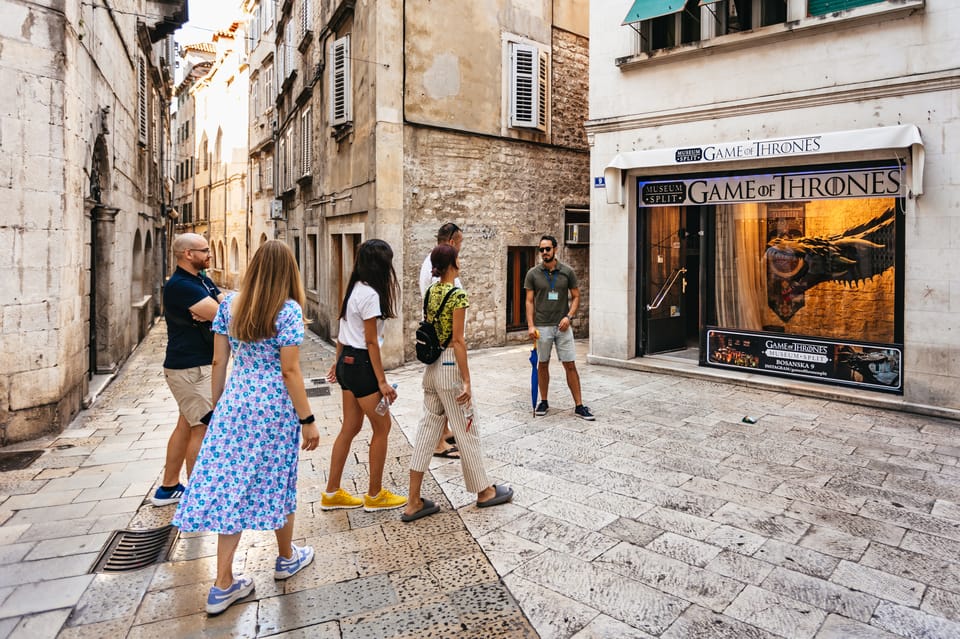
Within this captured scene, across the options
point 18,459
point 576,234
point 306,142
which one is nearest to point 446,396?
point 18,459

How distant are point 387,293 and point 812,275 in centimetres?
688

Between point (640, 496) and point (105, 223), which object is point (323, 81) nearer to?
point (105, 223)

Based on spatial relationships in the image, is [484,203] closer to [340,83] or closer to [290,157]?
[340,83]

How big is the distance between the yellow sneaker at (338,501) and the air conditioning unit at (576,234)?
405 inches

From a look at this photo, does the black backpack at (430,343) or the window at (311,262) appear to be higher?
the window at (311,262)

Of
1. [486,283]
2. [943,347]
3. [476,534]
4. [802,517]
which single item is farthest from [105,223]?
[943,347]

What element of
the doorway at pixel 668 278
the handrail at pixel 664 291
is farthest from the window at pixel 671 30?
the handrail at pixel 664 291

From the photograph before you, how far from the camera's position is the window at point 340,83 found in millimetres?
12758

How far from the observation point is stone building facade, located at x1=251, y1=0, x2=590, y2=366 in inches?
447

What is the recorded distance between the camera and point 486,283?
1273cm

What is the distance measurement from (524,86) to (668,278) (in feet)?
17.1

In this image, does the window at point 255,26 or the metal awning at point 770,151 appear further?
the window at point 255,26

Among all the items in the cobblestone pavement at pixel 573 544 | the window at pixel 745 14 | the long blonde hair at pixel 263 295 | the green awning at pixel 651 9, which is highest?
the green awning at pixel 651 9

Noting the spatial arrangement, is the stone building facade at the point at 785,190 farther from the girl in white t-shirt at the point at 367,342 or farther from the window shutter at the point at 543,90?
the girl in white t-shirt at the point at 367,342
